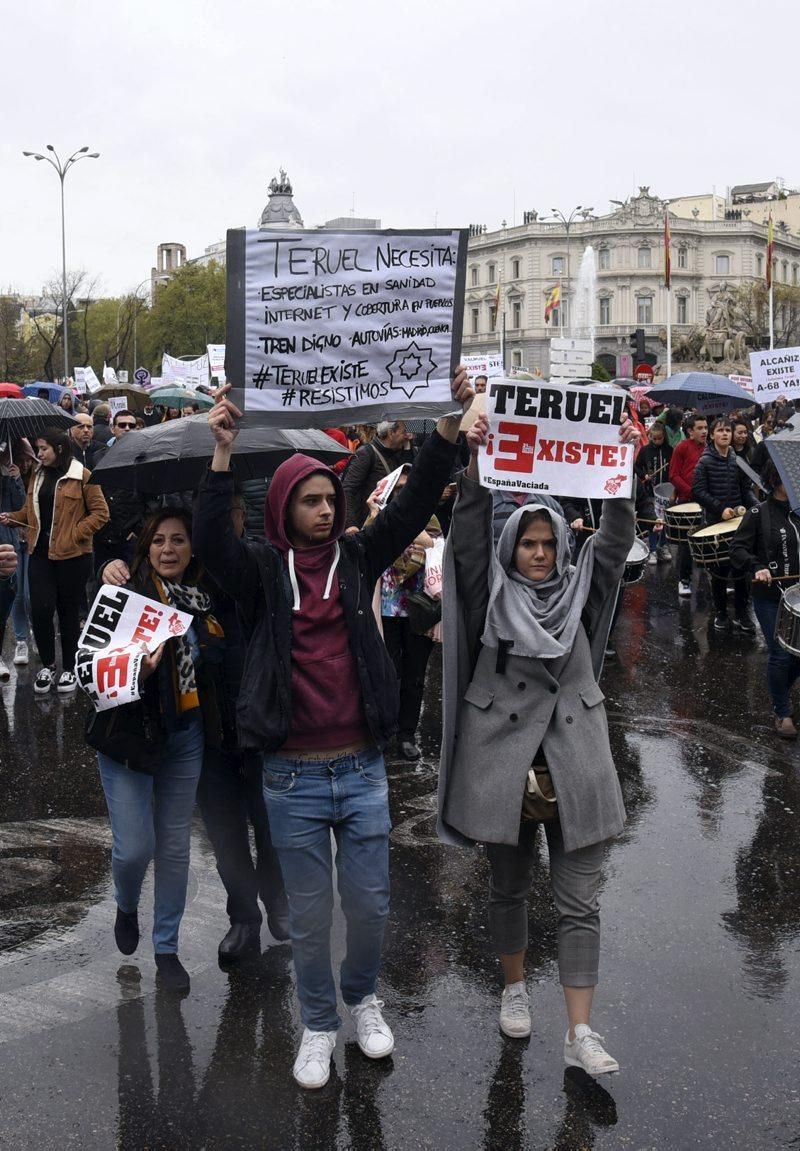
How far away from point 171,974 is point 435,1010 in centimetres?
91

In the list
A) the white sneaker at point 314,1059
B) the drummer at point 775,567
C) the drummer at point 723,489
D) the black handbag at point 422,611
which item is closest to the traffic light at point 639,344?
the drummer at point 723,489

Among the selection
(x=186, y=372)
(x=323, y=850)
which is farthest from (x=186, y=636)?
(x=186, y=372)

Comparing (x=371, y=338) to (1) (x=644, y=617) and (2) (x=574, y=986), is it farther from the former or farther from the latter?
(1) (x=644, y=617)

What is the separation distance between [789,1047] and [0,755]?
4982 millimetres

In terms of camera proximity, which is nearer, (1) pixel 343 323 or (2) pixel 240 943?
(1) pixel 343 323

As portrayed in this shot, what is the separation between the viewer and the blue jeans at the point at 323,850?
3900 mm

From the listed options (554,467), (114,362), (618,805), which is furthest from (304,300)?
(114,362)

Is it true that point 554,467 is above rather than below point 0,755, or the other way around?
above

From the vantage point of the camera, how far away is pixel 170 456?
5.05m

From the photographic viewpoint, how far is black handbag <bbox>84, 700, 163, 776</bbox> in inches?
173

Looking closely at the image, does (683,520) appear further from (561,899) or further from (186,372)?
(186,372)

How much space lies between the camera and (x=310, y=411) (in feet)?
13.8

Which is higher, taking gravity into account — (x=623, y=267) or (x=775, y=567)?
(x=623, y=267)

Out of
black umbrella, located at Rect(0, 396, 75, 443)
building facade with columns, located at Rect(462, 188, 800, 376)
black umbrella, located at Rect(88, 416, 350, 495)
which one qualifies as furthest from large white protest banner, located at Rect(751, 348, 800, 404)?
building facade with columns, located at Rect(462, 188, 800, 376)
